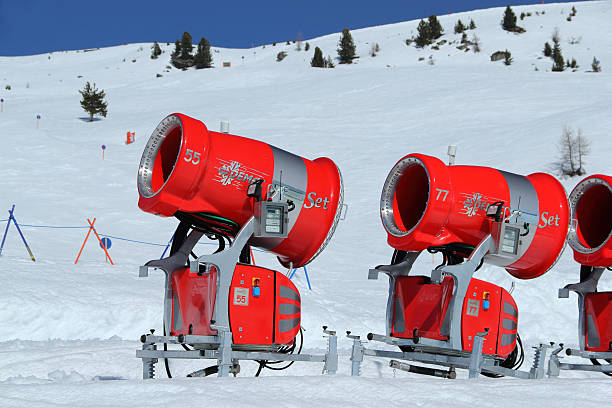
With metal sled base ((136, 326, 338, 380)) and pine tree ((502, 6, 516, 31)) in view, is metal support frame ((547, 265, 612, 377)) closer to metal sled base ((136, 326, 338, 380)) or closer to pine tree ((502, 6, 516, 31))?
metal sled base ((136, 326, 338, 380))

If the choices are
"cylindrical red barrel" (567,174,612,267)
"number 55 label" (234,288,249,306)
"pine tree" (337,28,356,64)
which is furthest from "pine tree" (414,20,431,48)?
"number 55 label" (234,288,249,306)

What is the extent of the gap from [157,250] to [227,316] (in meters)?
12.5

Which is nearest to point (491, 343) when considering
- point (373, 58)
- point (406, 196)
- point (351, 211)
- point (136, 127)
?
point (406, 196)

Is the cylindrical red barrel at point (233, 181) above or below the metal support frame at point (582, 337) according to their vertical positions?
above

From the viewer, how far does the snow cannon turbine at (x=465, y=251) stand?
7648 mm

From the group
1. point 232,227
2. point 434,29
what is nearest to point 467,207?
point 232,227

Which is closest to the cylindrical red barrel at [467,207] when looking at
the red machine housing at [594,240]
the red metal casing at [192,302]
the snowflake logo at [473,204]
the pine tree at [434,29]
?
the snowflake logo at [473,204]

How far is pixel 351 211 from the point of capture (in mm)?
24844

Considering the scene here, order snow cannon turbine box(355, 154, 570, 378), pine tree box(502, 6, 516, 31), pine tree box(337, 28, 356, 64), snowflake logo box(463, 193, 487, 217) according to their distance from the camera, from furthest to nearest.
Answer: pine tree box(502, 6, 516, 31)
pine tree box(337, 28, 356, 64)
snowflake logo box(463, 193, 487, 217)
snow cannon turbine box(355, 154, 570, 378)

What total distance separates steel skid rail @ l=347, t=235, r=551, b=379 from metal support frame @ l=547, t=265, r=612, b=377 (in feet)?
1.86

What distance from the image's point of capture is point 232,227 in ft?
23.9

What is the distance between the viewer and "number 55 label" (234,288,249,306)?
6797 mm

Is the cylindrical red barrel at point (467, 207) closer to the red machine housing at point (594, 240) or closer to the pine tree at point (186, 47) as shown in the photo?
the red machine housing at point (594, 240)

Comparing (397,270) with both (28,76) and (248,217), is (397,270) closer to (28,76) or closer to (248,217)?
(248,217)
